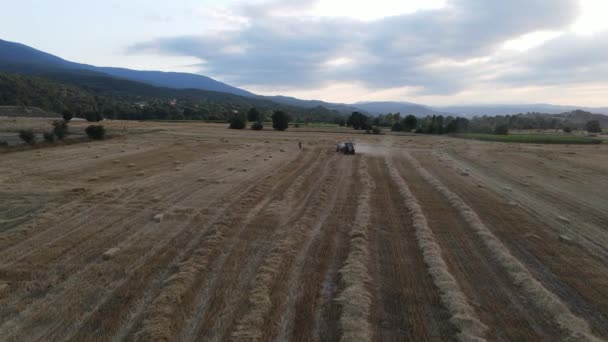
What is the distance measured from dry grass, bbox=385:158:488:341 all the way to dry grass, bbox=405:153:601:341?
52.5 inches

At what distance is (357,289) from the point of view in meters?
7.04

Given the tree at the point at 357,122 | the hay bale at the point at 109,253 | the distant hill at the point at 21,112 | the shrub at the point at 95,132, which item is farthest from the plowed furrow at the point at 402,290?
the distant hill at the point at 21,112

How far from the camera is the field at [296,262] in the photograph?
5.95 m

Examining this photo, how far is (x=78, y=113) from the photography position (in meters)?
102

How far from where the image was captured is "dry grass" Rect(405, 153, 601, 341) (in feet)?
19.7

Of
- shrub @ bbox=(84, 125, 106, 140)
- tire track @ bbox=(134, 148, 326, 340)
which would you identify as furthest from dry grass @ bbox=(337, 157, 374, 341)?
shrub @ bbox=(84, 125, 106, 140)

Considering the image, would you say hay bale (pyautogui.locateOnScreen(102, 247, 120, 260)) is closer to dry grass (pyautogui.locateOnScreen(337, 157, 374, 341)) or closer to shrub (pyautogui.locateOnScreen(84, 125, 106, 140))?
dry grass (pyautogui.locateOnScreen(337, 157, 374, 341))

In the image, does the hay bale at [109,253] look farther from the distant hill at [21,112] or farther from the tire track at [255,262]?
the distant hill at [21,112]

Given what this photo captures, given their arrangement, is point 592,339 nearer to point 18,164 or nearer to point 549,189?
point 549,189

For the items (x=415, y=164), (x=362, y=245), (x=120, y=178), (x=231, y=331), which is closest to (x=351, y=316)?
(x=231, y=331)

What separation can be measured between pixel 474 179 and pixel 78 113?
11010 cm

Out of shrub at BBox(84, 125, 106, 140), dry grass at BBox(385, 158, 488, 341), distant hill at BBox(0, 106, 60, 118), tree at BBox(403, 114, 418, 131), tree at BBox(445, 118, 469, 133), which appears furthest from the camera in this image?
tree at BBox(403, 114, 418, 131)

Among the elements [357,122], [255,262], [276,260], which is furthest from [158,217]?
[357,122]

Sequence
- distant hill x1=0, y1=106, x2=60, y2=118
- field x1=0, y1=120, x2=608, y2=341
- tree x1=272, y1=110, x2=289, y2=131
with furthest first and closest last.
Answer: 1. distant hill x1=0, y1=106, x2=60, y2=118
2. tree x1=272, y1=110, x2=289, y2=131
3. field x1=0, y1=120, x2=608, y2=341
